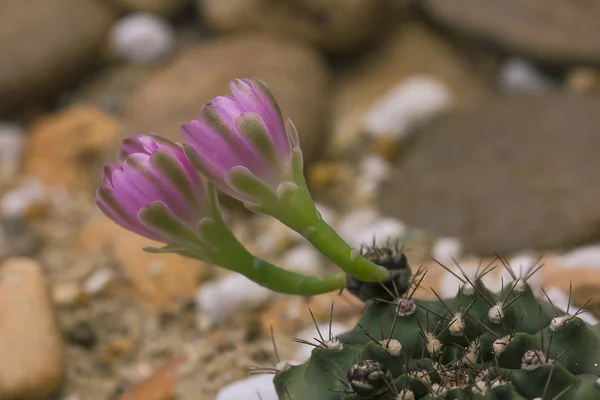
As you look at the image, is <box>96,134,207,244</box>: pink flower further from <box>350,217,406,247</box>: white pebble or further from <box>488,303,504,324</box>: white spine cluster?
<box>350,217,406,247</box>: white pebble


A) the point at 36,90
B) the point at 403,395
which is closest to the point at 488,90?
the point at 36,90

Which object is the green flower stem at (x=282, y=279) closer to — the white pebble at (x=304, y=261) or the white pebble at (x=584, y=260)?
the white pebble at (x=584, y=260)

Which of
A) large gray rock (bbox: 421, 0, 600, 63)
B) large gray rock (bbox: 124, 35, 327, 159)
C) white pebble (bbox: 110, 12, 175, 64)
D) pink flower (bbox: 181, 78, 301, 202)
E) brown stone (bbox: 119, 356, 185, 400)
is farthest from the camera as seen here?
white pebble (bbox: 110, 12, 175, 64)

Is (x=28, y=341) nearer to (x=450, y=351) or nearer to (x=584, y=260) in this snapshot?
(x=450, y=351)

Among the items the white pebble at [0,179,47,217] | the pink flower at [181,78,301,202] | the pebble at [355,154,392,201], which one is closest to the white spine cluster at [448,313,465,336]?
the pink flower at [181,78,301,202]

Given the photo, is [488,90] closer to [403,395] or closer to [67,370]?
[67,370]

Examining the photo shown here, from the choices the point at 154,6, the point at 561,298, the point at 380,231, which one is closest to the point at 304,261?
the point at 380,231
